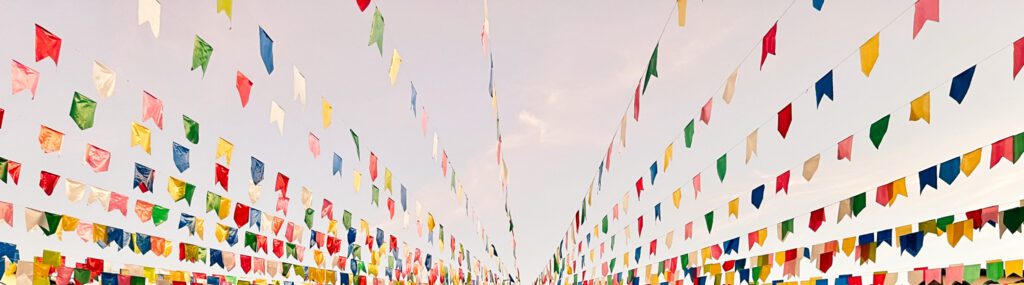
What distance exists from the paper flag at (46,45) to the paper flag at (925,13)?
17.8 feet

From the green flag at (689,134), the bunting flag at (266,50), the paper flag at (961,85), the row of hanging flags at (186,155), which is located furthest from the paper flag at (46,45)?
the paper flag at (961,85)

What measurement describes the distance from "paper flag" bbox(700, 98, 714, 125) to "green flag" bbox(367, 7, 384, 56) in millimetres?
3485

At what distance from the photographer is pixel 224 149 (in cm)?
787

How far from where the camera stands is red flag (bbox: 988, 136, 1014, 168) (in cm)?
604

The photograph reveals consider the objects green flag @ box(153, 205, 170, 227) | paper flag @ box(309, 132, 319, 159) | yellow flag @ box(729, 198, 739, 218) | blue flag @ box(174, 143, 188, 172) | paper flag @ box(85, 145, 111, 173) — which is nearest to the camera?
paper flag @ box(85, 145, 111, 173)

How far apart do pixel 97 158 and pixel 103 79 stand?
2.10 metres

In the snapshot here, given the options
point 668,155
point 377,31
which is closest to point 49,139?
point 377,31

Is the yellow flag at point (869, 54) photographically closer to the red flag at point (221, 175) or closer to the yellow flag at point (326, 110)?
the yellow flag at point (326, 110)

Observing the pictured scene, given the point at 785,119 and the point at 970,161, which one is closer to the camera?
the point at 970,161

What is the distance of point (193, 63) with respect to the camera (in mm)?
5172

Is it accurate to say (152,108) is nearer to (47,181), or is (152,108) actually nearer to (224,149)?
(224,149)

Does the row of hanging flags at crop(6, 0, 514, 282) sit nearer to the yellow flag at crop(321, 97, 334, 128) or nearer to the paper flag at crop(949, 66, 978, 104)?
the yellow flag at crop(321, 97, 334, 128)

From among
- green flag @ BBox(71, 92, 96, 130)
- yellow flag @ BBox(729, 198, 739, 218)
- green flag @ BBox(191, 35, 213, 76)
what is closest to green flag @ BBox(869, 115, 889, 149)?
yellow flag @ BBox(729, 198, 739, 218)

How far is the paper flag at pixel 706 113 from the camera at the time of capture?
7.38 meters
